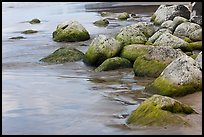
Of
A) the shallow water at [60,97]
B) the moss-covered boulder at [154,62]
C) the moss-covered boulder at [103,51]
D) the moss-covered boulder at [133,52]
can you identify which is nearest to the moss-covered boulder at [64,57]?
the shallow water at [60,97]

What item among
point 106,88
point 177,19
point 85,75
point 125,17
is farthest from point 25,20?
point 106,88

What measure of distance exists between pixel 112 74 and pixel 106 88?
3.95 ft

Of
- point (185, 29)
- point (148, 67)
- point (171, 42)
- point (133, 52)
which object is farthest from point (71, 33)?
point (148, 67)

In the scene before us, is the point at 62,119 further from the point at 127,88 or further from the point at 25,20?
the point at 25,20

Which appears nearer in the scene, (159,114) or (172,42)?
(159,114)

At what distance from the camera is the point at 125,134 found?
16.4ft

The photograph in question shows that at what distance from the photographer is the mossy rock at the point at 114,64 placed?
9000mm

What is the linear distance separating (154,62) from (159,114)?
304cm

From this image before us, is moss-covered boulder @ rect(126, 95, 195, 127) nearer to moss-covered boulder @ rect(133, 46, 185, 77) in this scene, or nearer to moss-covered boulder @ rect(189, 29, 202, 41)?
moss-covered boulder @ rect(133, 46, 185, 77)

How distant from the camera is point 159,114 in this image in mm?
5273

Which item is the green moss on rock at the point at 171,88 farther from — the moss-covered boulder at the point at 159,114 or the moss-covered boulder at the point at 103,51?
the moss-covered boulder at the point at 103,51

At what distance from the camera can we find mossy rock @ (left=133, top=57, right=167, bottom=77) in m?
8.12

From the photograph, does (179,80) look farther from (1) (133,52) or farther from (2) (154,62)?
(1) (133,52)

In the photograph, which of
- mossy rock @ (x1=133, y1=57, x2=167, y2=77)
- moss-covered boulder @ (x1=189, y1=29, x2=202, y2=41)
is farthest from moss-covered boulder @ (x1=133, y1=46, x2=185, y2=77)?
moss-covered boulder @ (x1=189, y1=29, x2=202, y2=41)
